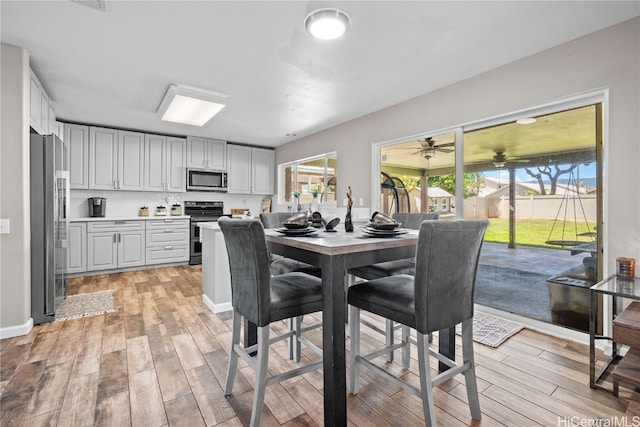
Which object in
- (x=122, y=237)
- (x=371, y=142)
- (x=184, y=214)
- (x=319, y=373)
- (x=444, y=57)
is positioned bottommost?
(x=319, y=373)

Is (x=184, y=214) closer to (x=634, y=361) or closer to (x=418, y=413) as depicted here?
(x=418, y=413)

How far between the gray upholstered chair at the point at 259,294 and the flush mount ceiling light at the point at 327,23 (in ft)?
5.09

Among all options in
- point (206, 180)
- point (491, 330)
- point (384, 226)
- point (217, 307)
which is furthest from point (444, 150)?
point (206, 180)

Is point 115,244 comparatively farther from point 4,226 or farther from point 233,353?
point 233,353

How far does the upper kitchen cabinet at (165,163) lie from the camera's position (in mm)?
5320

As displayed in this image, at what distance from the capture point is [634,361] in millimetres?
1719

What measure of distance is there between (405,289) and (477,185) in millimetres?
2183

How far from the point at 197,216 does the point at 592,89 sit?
564 centimetres

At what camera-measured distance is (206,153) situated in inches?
231

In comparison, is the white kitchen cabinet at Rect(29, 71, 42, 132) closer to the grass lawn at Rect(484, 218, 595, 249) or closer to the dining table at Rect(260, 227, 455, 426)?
the dining table at Rect(260, 227, 455, 426)

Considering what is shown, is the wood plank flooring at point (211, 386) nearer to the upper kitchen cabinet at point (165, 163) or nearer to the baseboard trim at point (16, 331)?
the baseboard trim at point (16, 331)

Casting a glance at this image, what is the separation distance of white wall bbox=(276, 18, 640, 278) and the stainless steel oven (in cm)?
409

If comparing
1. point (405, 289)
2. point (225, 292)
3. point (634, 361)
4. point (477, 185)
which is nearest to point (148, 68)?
point (225, 292)

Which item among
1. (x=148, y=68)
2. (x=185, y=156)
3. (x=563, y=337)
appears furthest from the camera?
(x=185, y=156)
